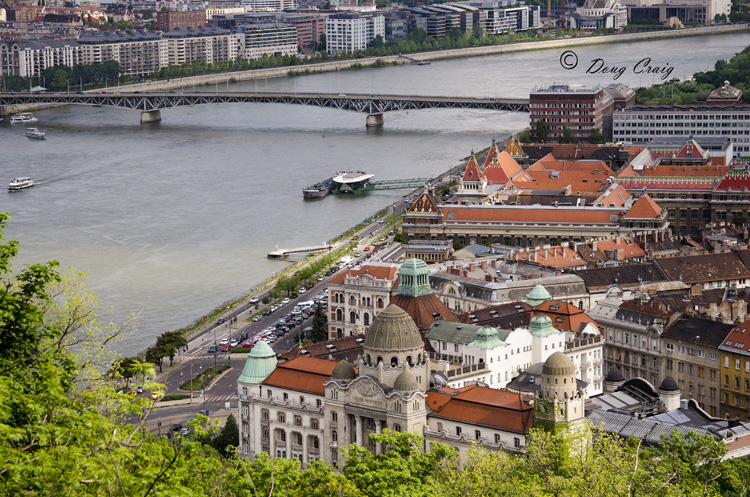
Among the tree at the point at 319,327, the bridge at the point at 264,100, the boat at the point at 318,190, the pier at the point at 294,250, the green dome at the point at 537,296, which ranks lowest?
the tree at the point at 319,327

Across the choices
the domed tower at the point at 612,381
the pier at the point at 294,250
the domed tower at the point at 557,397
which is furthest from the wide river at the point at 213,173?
the domed tower at the point at 557,397

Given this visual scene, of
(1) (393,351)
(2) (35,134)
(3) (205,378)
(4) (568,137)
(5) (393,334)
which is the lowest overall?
(3) (205,378)

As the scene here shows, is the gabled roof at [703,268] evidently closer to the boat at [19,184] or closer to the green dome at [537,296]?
the green dome at [537,296]

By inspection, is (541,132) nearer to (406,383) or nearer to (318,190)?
(318,190)

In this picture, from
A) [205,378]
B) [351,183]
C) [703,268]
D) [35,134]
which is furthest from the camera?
[35,134]

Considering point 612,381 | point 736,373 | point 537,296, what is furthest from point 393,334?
point 537,296

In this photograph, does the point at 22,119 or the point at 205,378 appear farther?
the point at 22,119

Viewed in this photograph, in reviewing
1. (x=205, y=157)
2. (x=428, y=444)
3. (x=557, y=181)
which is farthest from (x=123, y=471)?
(x=205, y=157)
